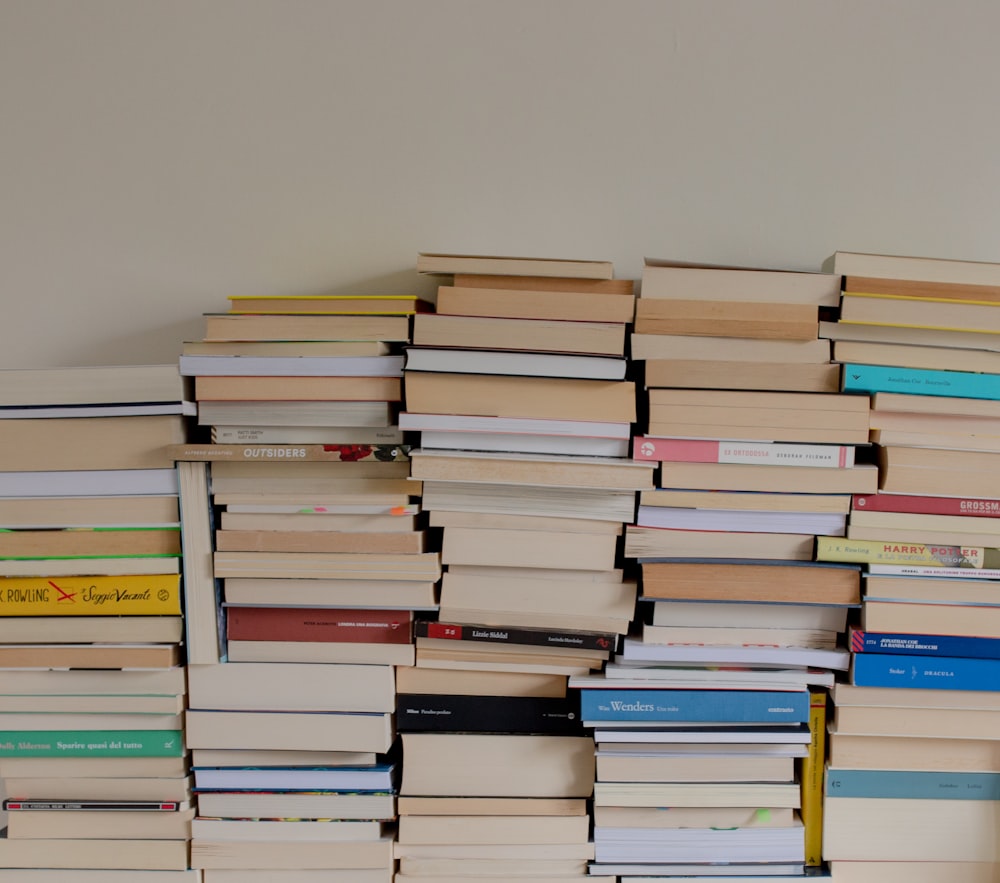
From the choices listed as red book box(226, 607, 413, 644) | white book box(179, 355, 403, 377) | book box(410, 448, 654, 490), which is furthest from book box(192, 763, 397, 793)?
white book box(179, 355, 403, 377)

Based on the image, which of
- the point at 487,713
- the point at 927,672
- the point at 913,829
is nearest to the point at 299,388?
the point at 487,713

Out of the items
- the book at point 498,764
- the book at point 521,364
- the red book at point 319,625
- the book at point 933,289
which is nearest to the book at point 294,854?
the book at point 498,764

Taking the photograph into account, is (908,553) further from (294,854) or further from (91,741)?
(91,741)

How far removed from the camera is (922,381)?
101 cm

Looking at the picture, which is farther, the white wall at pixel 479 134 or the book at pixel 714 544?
the white wall at pixel 479 134

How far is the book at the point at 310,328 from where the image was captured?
1025 millimetres

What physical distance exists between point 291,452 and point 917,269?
86 centimetres

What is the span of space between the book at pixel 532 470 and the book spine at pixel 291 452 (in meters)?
0.05

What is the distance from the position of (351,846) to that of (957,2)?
4.94 ft

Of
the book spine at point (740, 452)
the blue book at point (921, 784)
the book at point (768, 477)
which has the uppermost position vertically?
the book spine at point (740, 452)

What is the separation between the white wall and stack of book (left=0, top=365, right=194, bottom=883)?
23 centimetres

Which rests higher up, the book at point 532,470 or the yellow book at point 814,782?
the book at point 532,470

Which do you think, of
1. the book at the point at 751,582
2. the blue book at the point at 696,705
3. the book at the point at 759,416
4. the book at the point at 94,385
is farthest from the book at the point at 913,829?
the book at the point at 94,385

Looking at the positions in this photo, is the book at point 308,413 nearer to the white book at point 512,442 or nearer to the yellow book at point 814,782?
the white book at point 512,442
